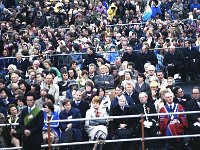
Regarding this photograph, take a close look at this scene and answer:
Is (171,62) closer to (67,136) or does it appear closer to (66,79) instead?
(66,79)

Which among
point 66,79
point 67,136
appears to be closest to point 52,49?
point 66,79

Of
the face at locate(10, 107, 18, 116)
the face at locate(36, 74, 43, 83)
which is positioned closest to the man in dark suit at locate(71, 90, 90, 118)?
the face at locate(10, 107, 18, 116)

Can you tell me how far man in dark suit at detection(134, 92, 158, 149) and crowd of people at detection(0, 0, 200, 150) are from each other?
0.9 inches

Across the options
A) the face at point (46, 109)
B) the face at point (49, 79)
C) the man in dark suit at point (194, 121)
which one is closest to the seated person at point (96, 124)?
the face at point (46, 109)

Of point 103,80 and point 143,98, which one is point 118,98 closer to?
point 143,98

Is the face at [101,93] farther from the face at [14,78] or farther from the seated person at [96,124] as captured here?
the face at [14,78]

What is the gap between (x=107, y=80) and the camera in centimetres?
1934

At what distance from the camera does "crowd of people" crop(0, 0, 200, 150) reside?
1540cm

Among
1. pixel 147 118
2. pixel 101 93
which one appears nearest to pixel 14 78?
pixel 101 93

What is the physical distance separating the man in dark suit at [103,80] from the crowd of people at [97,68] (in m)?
0.03

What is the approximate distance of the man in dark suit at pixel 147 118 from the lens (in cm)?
1549

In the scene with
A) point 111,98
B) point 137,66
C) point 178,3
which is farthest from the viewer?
point 178,3

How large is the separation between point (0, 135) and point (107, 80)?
549 centimetres

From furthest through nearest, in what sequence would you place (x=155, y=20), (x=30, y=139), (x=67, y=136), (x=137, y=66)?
(x=155, y=20), (x=137, y=66), (x=67, y=136), (x=30, y=139)
